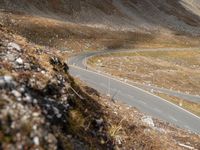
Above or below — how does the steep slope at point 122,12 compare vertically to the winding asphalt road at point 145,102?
above

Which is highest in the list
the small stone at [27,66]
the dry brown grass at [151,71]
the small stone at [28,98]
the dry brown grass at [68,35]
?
the small stone at [27,66]

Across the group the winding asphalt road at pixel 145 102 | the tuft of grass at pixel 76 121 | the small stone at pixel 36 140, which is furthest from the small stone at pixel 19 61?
the winding asphalt road at pixel 145 102

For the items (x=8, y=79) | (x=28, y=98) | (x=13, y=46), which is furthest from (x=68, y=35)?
(x=28, y=98)

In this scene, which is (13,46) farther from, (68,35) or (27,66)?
(68,35)

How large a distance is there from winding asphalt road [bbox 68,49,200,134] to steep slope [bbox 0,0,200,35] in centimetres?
4799

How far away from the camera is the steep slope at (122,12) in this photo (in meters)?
95.9

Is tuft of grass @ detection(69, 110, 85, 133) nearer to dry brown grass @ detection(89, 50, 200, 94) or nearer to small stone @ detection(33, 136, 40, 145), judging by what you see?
small stone @ detection(33, 136, 40, 145)

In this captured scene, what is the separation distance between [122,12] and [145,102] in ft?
296

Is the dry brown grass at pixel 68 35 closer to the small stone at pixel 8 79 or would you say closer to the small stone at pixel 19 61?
the small stone at pixel 19 61

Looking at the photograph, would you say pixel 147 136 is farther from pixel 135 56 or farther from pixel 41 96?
pixel 135 56

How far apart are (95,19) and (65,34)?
94.9 ft

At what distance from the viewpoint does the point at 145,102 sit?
128 feet

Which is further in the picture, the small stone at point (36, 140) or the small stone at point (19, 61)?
the small stone at point (19, 61)

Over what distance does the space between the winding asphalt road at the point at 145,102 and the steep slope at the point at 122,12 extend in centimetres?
4799
